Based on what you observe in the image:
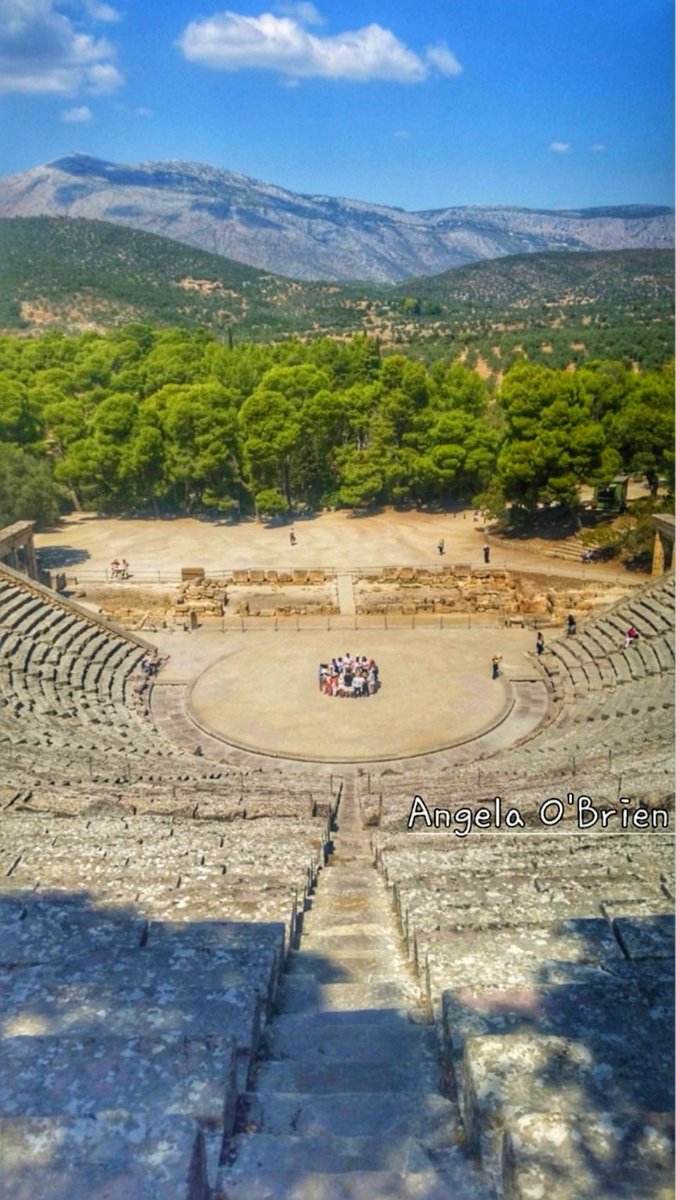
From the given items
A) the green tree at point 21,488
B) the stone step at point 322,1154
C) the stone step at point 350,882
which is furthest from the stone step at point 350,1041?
the green tree at point 21,488

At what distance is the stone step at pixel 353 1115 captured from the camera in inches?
155

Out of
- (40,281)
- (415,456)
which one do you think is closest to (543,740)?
(415,456)

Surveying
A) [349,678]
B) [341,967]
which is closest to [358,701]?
[349,678]

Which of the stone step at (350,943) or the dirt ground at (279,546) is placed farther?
the dirt ground at (279,546)

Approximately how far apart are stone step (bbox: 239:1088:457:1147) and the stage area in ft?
40.1

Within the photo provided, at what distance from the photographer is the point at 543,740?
1714 centimetres

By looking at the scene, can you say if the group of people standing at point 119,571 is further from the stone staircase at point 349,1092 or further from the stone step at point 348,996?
the stone step at point 348,996

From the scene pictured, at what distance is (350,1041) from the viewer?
5.42 meters

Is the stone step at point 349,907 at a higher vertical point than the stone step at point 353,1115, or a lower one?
lower

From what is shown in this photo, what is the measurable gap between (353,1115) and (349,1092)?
0.46 m

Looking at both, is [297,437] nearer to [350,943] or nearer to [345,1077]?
[350,943]

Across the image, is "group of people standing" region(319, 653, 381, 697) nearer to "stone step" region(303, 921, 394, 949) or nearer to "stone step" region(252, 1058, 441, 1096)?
"stone step" region(303, 921, 394, 949)

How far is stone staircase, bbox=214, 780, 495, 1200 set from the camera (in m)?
3.41

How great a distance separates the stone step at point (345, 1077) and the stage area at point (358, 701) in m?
11.5
